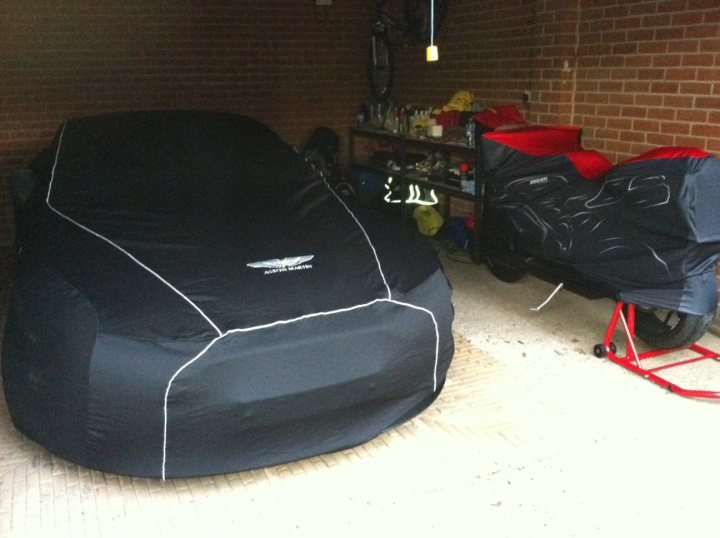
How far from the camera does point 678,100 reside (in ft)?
12.4

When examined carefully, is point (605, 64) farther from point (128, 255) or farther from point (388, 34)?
point (128, 255)

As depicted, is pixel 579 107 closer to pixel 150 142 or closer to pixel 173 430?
pixel 150 142

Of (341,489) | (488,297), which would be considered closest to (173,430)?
(341,489)

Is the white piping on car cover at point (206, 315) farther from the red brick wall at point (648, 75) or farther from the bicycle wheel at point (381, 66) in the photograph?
the bicycle wheel at point (381, 66)

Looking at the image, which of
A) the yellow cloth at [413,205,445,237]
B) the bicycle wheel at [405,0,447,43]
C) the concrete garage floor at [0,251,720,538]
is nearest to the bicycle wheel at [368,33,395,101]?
the bicycle wheel at [405,0,447,43]

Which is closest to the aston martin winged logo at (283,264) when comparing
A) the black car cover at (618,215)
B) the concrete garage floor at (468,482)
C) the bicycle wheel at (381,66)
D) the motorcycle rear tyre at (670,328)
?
the concrete garage floor at (468,482)

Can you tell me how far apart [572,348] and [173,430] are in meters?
2.21

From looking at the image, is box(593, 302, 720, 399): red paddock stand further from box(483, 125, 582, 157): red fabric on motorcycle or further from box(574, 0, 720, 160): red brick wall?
box(574, 0, 720, 160): red brick wall

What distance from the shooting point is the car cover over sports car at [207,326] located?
2.22 metres

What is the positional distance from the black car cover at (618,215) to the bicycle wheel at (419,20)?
2494mm

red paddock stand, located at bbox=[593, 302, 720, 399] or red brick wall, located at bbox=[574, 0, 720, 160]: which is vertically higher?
red brick wall, located at bbox=[574, 0, 720, 160]

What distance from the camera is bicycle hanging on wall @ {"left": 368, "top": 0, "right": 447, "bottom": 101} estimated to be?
19.9ft

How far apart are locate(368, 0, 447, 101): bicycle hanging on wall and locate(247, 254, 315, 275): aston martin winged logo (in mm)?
3998

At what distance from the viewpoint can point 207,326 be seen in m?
2.29
